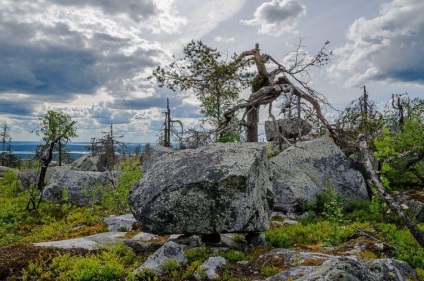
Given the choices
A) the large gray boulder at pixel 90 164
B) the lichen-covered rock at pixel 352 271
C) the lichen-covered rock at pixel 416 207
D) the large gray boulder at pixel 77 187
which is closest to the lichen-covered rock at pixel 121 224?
the large gray boulder at pixel 77 187

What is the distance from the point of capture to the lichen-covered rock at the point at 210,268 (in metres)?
8.85

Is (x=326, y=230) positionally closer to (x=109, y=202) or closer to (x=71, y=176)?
(x=109, y=202)

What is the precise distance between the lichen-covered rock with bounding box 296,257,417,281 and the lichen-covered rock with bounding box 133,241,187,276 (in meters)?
4.43

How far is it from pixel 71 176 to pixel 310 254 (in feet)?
72.2

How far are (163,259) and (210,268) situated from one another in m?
1.39

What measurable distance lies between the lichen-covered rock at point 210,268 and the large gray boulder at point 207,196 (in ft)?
3.32

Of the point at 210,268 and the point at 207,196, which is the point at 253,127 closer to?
the point at 207,196

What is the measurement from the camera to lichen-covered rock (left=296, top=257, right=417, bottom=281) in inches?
219

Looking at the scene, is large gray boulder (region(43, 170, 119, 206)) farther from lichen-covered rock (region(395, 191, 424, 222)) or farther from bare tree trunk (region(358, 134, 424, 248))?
bare tree trunk (region(358, 134, 424, 248))

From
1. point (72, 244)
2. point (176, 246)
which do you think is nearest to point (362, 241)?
point (176, 246)

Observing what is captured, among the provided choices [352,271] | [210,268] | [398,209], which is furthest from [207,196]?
Result: [398,209]

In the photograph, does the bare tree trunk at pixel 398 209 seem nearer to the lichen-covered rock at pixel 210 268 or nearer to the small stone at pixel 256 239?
the small stone at pixel 256 239

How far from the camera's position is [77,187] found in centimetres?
2612

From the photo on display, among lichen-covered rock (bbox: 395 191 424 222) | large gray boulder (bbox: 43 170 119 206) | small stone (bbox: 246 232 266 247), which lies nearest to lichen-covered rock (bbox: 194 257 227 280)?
small stone (bbox: 246 232 266 247)
